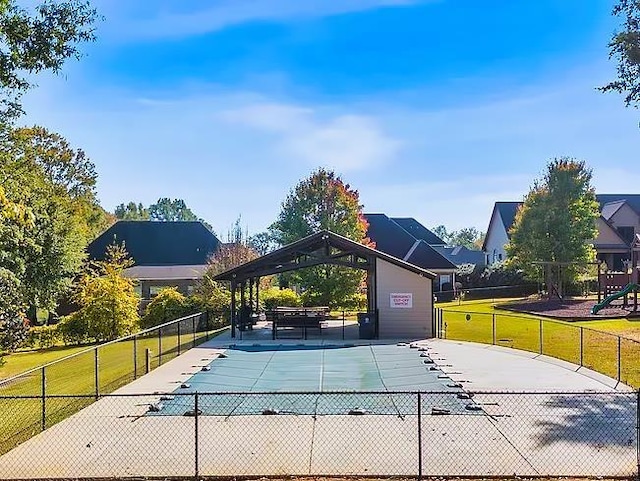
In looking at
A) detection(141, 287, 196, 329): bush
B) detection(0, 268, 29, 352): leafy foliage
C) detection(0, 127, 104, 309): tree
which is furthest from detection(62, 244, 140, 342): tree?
detection(0, 127, 104, 309): tree

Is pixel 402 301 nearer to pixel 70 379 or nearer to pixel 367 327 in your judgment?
pixel 367 327

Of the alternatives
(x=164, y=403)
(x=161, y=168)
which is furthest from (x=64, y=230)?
(x=164, y=403)

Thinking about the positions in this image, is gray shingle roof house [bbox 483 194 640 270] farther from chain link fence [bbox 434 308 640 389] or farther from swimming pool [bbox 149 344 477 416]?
swimming pool [bbox 149 344 477 416]

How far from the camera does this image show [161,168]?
28438 millimetres

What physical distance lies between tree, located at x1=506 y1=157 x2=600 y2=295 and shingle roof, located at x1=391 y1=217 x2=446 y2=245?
22.5 meters

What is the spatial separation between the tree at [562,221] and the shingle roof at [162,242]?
81.5 ft

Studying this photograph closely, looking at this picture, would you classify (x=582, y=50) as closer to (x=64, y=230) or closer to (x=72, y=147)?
(x=64, y=230)

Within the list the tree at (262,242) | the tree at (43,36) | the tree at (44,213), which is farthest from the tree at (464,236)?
the tree at (43,36)

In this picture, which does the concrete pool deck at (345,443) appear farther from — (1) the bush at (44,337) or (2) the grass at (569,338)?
(1) the bush at (44,337)

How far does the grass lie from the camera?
613 inches

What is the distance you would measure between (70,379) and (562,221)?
31.1 metres

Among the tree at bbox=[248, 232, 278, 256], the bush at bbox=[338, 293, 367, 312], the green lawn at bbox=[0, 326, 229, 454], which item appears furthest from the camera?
the tree at bbox=[248, 232, 278, 256]

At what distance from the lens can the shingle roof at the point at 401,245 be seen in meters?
46.3

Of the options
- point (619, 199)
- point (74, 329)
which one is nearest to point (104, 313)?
point (74, 329)
